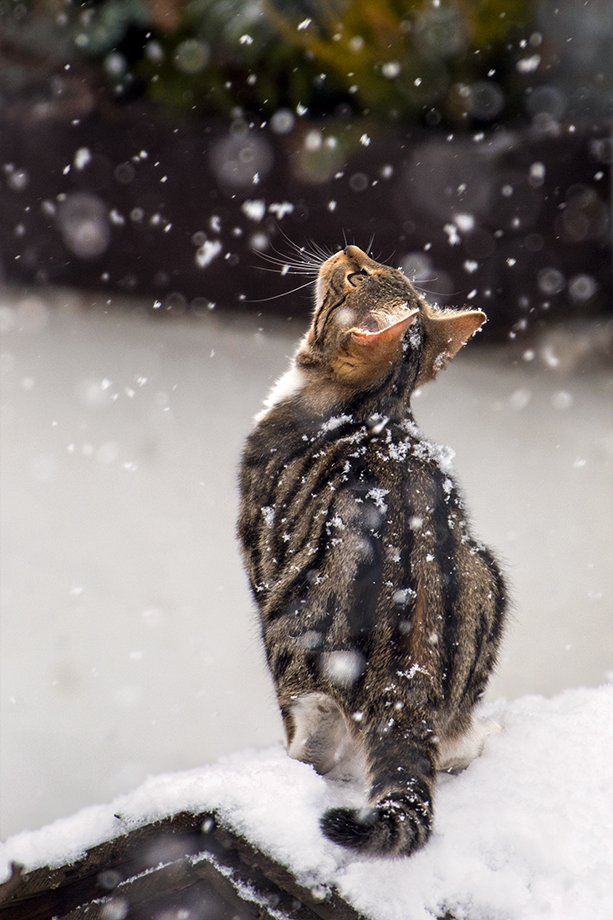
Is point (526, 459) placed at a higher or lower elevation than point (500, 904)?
higher

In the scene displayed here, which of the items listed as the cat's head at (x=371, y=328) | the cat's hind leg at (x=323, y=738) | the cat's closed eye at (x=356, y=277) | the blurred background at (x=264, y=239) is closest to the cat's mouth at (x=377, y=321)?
the cat's head at (x=371, y=328)

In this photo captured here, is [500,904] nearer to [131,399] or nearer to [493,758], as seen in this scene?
[493,758]

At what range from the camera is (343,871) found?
95cm

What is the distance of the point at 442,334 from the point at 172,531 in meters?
1.16

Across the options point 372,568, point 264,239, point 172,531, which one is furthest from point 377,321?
point 264,239

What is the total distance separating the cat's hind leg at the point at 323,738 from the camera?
1.10 metres

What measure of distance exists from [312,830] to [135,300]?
234 cm

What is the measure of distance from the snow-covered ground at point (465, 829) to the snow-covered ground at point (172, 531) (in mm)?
25

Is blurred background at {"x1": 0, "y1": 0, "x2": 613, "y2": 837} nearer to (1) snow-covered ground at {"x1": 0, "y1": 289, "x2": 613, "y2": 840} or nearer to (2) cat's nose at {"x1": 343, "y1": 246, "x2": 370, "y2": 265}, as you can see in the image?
(1) snow-covered ground at {"x1": 0, "y1": 289, "x2": 613, "y2": 840}

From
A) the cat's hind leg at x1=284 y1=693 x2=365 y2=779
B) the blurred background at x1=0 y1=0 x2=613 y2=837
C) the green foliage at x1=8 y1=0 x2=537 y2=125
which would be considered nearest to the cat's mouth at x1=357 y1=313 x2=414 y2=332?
the cat's hind leg at x1=284 y1=693 x2=365 y2=779

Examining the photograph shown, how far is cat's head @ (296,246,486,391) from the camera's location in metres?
1.22

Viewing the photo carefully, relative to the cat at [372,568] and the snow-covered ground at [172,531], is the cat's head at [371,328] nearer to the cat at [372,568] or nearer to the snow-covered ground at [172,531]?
the cat at [372,568]

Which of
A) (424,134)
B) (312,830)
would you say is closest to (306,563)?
(312,830)

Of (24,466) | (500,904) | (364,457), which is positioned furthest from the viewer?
(24,466)
